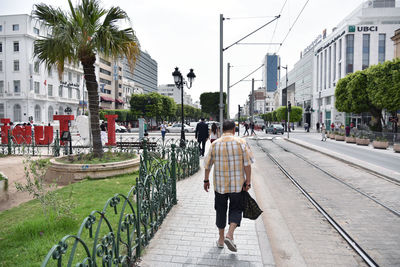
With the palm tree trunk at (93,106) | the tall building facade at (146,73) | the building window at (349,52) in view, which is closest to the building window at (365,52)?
the building window at (349,52)

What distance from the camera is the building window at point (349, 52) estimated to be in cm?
4753

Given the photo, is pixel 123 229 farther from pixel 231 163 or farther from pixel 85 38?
pixel 85 38

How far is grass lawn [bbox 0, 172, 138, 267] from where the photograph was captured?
132 inches

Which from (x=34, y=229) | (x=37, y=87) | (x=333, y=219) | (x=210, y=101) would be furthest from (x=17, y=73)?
(x=333, y=219)

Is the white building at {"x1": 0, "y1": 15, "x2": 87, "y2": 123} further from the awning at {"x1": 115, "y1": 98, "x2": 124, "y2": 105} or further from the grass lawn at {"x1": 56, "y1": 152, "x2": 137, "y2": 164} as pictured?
the grass lawn at {"x1": 56, "y1": 152, "x2": 137, "y2": 164}

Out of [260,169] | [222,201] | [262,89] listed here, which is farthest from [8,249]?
[262,89]

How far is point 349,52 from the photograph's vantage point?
47.8m

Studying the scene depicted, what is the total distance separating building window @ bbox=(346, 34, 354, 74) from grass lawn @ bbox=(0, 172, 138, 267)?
167 feet

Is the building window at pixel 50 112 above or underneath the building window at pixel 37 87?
underneath

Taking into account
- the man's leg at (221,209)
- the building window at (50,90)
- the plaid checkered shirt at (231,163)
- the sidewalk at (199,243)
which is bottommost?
the sidewalk at (199,243)

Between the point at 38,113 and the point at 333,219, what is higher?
the point at 38,113

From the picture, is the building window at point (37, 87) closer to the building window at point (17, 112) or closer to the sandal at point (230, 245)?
the building window at point (17, 112)

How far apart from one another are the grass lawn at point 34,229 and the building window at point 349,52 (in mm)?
50784

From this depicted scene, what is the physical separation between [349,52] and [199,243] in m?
52.8
